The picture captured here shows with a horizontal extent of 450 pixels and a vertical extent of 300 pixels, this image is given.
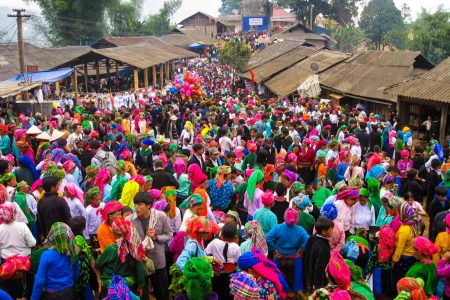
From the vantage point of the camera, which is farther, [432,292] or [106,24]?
[106,24]

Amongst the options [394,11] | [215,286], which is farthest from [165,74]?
[394,11]

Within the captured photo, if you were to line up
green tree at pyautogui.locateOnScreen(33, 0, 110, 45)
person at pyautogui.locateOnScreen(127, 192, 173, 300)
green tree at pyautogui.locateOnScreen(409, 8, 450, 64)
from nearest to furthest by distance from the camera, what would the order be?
1. person at pyautogui.locateOnScreen(127, 192, 173, 300)
2. green tree at pyautogui.locateOnScreen(409, 8, 450, 64)
3. green tree at pyautogui.locateOnScreen(33, 0, 110, 45)

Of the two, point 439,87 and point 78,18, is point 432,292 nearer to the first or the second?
point 439,87

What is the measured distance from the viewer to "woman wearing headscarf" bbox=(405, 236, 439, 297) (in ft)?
15.6

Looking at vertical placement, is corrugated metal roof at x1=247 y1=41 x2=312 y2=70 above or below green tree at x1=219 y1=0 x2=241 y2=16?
below

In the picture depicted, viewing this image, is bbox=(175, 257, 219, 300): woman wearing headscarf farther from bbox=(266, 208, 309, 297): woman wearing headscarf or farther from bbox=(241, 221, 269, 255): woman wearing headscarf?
bbox=(266, 208, 309, 297): woman wearing headscarf

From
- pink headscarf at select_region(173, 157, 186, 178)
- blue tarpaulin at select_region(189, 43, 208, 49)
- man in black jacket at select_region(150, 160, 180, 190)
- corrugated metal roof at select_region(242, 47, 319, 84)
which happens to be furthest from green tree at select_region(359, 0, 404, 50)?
man in black jacket at select_region(150, 160, 180, 190)

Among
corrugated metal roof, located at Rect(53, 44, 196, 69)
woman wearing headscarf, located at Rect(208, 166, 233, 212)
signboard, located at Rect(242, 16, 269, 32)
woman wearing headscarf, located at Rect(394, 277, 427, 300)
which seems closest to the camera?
woman wearing headscarf, located at Rect(394, 277, 427, 300)

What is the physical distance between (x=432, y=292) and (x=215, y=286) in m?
2.16

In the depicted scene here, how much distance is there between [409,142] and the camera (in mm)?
11461

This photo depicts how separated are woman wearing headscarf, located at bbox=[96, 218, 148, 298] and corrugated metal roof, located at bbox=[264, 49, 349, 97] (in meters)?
18.3

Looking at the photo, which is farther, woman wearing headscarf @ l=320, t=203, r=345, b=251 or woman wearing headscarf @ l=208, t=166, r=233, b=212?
woman wearing headscarf @ l=208, t=166, r=233, b=212

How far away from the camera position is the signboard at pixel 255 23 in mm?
62156

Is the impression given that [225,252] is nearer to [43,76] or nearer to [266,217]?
[266,217]
